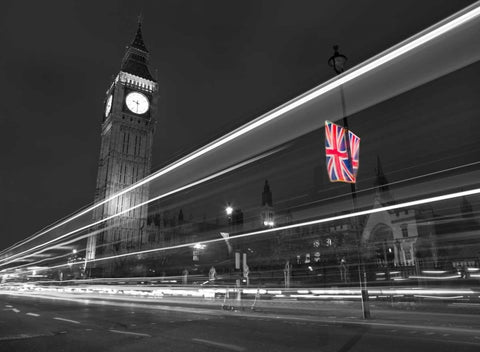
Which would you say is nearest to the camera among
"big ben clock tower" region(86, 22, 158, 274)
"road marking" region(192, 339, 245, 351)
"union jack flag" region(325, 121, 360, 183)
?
"road marking" region(192, 339, 245, 351)

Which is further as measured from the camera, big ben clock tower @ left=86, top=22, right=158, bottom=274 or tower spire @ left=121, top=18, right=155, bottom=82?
tower spire @ left=121, top=18, right=155, bottom=82

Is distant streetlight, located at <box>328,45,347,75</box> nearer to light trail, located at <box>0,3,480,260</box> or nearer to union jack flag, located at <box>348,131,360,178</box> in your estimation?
union jack flag, located at <box>348,131,360,178</box>

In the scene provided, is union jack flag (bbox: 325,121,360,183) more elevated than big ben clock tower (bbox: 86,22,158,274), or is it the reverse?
big ben clock tower (bbox: 86,22,158,274)

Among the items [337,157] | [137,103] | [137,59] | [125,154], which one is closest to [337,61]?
[337,157]

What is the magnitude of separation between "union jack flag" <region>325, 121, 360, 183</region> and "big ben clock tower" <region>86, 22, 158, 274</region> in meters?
73.1

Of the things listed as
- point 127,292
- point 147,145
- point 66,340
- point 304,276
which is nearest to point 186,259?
point 127,292

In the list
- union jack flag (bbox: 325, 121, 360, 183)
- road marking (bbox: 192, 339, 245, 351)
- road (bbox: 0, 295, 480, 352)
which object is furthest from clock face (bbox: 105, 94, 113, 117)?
road marking (bbox: 192, 339, 245, 351)

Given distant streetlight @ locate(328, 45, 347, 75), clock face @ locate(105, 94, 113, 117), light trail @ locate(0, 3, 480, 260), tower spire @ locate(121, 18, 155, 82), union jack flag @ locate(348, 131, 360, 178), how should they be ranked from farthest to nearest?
tower spire @ locate(121, 18, 155, 82) → clock face @ locate(105, 94, 113, 117) → distant streetlight @ locate(328, 45, 347, 75) → union jack flag @ locate(348, 131, 360, 178) → light trail @ locate(0, 3, 480, 260)

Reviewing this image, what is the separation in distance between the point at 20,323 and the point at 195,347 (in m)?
6.18

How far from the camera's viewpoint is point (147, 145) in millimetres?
93562

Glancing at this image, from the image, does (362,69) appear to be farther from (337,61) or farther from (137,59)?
(137,59)

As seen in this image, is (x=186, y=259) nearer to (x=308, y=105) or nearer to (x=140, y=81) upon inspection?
(x=308, y=105)

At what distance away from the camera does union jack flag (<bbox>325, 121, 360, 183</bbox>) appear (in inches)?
492

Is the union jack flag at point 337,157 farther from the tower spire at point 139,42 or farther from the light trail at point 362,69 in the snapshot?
the tower spire at point 139,42
